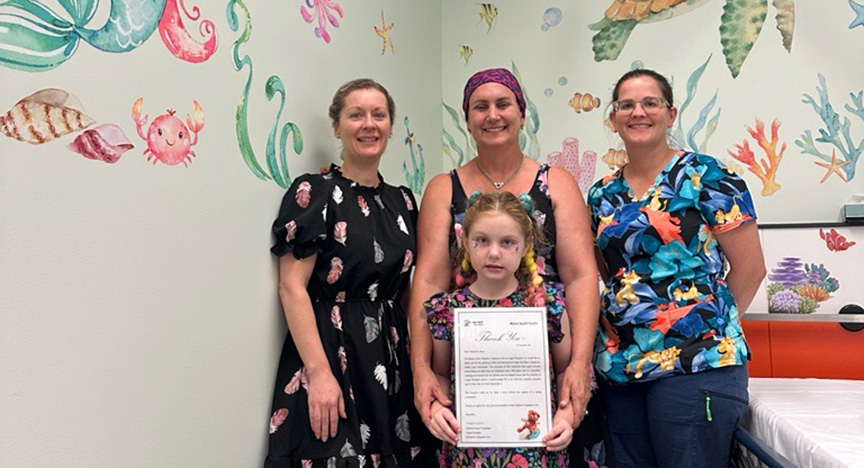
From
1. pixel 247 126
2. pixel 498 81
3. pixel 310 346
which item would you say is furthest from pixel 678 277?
pixel 247 126

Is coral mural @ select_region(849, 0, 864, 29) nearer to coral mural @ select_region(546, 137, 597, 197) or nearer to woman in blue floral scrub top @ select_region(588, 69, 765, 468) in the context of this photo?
coral mural @ select_region(546, 137, 597, 197)

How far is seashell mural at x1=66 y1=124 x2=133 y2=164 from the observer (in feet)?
3.85

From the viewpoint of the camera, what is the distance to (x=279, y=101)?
189cm

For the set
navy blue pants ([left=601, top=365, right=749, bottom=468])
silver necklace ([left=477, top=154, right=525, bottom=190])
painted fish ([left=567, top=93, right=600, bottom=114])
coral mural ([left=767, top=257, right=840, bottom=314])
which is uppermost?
painted fish ([left=567, top=93, right=600, bottom=114])

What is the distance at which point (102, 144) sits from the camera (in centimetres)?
122

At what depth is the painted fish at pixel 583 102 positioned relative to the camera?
320 centimetres

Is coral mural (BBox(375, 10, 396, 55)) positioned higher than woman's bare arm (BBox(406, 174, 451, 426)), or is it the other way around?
coral mural (BBox(375, 10, 396, 55))

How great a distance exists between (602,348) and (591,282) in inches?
8.5

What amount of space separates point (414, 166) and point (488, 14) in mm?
991

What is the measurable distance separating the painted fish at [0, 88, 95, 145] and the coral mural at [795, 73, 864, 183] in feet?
9.58

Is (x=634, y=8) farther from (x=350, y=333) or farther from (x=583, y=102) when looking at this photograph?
(x=350, y=333)

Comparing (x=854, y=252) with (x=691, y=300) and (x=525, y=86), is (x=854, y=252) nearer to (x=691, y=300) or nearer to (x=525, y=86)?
(x=691, y=300)

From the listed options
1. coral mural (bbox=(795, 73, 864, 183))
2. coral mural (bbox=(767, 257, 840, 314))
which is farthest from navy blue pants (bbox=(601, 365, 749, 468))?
coral mural (bbox=(795, 73, 864, 183))

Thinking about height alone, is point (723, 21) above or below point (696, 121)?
above
